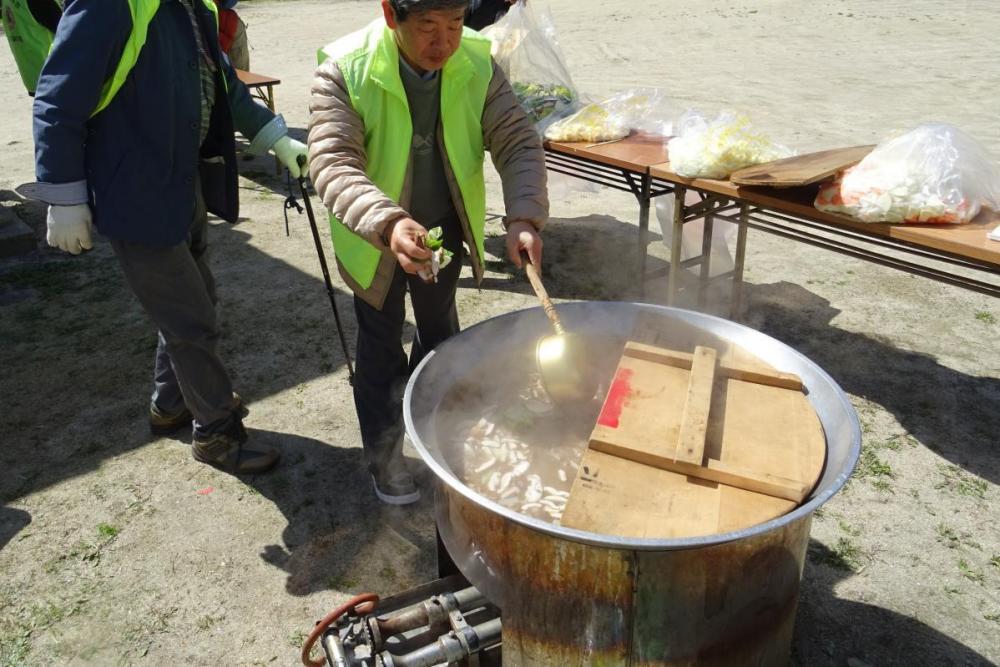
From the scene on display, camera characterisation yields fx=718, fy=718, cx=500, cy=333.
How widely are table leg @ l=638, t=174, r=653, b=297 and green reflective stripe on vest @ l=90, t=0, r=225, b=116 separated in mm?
3337

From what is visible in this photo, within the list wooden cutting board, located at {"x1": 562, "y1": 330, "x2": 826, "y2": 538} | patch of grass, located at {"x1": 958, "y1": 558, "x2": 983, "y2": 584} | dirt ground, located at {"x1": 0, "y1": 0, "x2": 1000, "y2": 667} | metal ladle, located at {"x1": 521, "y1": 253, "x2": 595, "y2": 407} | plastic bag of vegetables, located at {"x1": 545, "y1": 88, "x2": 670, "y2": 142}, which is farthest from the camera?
plastic bag of vegetables, located at {"x1": 545, "y1": 88, "x2": 670, "y2": 142}

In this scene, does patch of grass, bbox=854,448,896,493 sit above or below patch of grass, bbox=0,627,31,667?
below

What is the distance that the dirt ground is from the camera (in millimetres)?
3168

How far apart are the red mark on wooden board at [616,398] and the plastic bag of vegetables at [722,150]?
8.33 ft

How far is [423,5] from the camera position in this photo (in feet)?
7.82

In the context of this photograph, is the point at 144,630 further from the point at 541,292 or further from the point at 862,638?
the point at 862,638

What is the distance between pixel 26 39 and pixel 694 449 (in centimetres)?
560

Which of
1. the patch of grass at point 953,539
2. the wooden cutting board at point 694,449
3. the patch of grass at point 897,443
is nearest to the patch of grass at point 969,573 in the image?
the patch of grass at point 953,539

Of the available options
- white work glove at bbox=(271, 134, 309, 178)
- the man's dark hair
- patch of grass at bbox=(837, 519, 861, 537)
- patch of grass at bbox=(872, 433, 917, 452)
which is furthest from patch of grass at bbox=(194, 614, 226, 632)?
patch of grass at bbox=(872, 433, 917, 452)

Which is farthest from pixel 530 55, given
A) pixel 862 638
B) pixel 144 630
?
pixel 144 630

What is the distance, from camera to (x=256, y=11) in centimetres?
2433

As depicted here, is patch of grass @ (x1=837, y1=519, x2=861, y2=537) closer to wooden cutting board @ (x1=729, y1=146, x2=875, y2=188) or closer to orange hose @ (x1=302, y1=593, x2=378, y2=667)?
wooden cutting board @ (x1=729, y1=146, x2=875, y2=188)

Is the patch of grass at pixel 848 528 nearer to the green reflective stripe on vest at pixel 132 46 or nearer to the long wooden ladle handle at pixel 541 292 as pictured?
the long wooden ladle handle at pixel 541 292

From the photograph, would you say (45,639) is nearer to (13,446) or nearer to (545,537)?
Result: (13,446)
